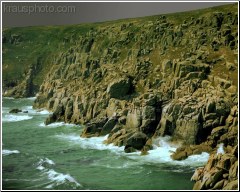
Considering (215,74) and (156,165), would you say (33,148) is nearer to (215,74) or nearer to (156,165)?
(156,165)

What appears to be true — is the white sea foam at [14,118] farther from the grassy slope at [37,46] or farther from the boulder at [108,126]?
the grassy slope at [37,46]

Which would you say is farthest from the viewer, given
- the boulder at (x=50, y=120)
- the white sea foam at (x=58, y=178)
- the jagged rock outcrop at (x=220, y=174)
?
the boulder at (x=50, y=120)

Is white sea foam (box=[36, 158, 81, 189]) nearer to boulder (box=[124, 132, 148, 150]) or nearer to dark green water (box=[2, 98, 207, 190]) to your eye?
dark green water (box=[2, 98, 207, 190])

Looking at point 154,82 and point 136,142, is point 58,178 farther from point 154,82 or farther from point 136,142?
point 154,82

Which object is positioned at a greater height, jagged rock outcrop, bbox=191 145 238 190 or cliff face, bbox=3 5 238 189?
cliff face, bbox=3 5 238 189

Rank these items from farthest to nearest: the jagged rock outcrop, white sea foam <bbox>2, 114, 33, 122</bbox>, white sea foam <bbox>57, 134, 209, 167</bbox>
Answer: white sea foam <bbox>2, 114, 33, 122</bbox> < white sea foam <bbox>57, 134, 209, 167</bbox> < the jagged rock outcrop

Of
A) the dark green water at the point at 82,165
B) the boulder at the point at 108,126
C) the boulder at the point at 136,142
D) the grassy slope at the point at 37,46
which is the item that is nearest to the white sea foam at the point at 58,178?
the dark green water at the point at 82,165

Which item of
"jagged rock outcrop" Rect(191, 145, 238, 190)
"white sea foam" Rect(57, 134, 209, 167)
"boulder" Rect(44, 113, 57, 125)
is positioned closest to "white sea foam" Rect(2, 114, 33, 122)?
"boulder" Rect(44, 113, 57, 125)
